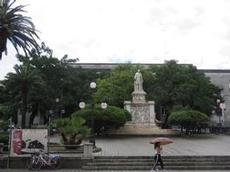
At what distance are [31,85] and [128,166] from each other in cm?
3967

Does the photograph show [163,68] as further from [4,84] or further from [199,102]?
[4,84]

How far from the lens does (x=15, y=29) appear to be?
28672 mm

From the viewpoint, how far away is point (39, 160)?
23922 millimetres

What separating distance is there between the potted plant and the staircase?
442cm

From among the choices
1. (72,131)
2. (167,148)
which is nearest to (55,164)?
(72,131)

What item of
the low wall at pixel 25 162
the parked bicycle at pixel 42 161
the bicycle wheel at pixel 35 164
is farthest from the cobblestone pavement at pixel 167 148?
the bicycle wheel at pixel 35 164

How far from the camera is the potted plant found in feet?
96.6

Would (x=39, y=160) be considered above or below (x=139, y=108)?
below

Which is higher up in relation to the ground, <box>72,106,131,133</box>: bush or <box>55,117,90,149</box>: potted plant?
<box>72,106,131,133</box>: bush

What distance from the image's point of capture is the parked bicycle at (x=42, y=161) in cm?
2386

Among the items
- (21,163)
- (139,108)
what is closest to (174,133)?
(139,108)

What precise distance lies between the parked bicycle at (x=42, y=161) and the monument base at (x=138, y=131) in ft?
87.5

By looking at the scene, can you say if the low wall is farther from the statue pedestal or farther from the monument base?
the statue pedestal

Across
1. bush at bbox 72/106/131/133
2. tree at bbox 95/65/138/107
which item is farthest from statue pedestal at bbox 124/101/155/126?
tree at bbox 95/65/138/107
